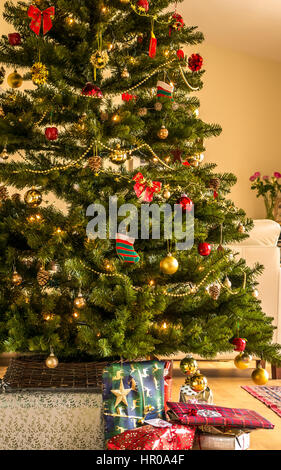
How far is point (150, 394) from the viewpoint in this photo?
141cm

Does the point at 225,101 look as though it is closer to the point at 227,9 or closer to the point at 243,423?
the point at 227,9

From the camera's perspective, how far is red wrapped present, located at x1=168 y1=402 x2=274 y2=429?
1.41 meters

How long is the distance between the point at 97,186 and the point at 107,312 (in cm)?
41

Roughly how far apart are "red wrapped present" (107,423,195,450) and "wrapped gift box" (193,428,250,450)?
11 cm

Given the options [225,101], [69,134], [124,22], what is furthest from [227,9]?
[69,134]

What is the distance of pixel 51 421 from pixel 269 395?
4.01 ft

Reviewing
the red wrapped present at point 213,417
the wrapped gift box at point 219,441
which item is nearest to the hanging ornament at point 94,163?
the red wrapped present at point 213,417

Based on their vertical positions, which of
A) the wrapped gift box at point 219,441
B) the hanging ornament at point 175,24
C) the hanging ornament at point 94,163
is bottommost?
the wrapped gift box at point 219,441

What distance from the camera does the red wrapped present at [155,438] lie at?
1233 millimetres

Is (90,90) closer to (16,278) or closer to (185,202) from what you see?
(185,202)

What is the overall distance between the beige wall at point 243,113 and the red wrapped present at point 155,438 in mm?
3912

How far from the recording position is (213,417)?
4.73ft

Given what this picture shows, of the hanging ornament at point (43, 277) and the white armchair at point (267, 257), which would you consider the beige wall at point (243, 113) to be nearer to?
the white armchair at point (267, 257)

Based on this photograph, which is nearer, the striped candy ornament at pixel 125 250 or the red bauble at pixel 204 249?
the striped candy ornament at pixel 125 250
